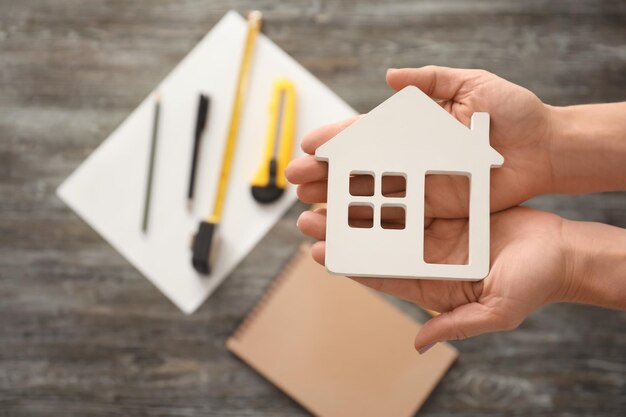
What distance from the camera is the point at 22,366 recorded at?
87 centimetres

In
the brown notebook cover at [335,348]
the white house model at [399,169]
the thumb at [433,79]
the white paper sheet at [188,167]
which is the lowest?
the brown notebook cover at [335,348]

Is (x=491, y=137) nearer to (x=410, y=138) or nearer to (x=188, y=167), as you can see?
(x=410, y=138)

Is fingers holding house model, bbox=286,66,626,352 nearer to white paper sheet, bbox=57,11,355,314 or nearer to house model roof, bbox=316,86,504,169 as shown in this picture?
house model roof, bbox=316,86,504,169

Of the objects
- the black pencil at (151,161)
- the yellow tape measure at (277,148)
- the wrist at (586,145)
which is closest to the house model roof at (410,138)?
the wrist at (586,145)

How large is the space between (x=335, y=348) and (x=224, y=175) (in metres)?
0.33

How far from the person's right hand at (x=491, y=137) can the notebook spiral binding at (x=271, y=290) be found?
0.77 ft

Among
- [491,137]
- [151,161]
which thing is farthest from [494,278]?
[151,161]

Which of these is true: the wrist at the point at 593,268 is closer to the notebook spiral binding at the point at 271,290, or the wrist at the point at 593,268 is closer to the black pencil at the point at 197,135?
the notebook spiral binding at the point at 271,290

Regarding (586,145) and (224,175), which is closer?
(586,145)

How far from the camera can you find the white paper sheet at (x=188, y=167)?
2.85ft

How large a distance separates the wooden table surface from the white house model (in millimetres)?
303

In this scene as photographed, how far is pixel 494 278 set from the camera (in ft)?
1.86

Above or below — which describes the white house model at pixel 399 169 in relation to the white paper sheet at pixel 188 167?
above

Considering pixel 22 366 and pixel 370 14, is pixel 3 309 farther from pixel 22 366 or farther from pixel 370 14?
pixel 370 14
